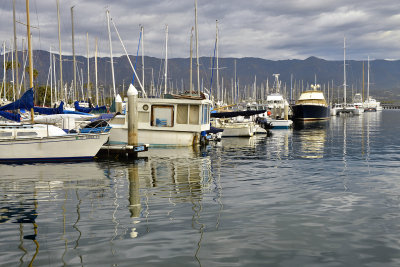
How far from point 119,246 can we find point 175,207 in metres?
3.86

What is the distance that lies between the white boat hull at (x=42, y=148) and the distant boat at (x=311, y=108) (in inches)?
2874

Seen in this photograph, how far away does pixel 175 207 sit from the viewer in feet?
43.3

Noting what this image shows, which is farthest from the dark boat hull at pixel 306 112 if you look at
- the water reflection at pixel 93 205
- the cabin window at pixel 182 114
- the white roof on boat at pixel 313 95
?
the water reflection at pixel 93 205

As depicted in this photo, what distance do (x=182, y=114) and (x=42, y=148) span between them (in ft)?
38.2

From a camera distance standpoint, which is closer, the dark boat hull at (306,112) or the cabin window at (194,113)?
the cabin window at (194,113)

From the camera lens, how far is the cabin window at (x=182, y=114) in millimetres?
32281

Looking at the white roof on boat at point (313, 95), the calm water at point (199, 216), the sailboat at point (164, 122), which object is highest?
the white roof on boat at point (313, 95)

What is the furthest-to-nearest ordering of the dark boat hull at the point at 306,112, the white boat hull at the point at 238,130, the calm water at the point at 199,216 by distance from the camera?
the dark boat hull at the point at 306,112 → the white boat hull at the point at 238,130 → the calm water at the point at 199,216

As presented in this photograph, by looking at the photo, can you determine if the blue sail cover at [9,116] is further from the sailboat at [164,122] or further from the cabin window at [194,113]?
the cabin window at [194,113]

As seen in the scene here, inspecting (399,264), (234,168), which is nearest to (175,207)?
(399,264)

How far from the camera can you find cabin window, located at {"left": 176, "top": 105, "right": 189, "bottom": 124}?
106 ft

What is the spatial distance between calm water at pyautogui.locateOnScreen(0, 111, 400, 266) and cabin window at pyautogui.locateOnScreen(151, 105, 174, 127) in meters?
10.3

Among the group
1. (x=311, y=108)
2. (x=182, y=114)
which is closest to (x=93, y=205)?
(x=182, y=114)

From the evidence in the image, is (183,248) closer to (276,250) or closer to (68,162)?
(276,250)
